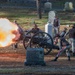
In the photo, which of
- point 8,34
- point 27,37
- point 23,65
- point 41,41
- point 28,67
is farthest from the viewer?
point 8,34

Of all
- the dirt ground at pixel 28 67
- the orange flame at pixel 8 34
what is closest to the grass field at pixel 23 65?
the dirt ground at pixel 28 67

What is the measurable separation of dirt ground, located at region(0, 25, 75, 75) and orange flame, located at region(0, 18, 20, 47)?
530mm

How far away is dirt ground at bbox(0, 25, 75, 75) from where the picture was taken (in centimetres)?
1756

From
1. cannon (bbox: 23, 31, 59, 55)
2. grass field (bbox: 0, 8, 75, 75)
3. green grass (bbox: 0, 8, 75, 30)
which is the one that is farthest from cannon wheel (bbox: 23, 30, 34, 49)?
green grass (bbox: 0, 8, 75, 30)

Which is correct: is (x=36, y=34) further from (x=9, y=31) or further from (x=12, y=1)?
(x=12, y=1)

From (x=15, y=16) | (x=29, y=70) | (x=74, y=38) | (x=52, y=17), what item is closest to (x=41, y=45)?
(x=74, y=38)

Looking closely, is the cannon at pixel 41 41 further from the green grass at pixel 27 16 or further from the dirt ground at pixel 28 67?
the green grass at pixel 27 16

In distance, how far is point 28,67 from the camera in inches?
741

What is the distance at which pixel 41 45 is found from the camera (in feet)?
73.3

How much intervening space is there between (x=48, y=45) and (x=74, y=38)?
1.41 metres

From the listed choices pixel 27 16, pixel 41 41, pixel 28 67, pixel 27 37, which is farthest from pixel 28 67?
pixel 27 16

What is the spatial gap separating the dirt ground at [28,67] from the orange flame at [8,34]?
20.9 inches

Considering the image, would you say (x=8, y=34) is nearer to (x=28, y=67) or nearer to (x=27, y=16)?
(x=28, y=67)

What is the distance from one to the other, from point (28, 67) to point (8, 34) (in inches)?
207
